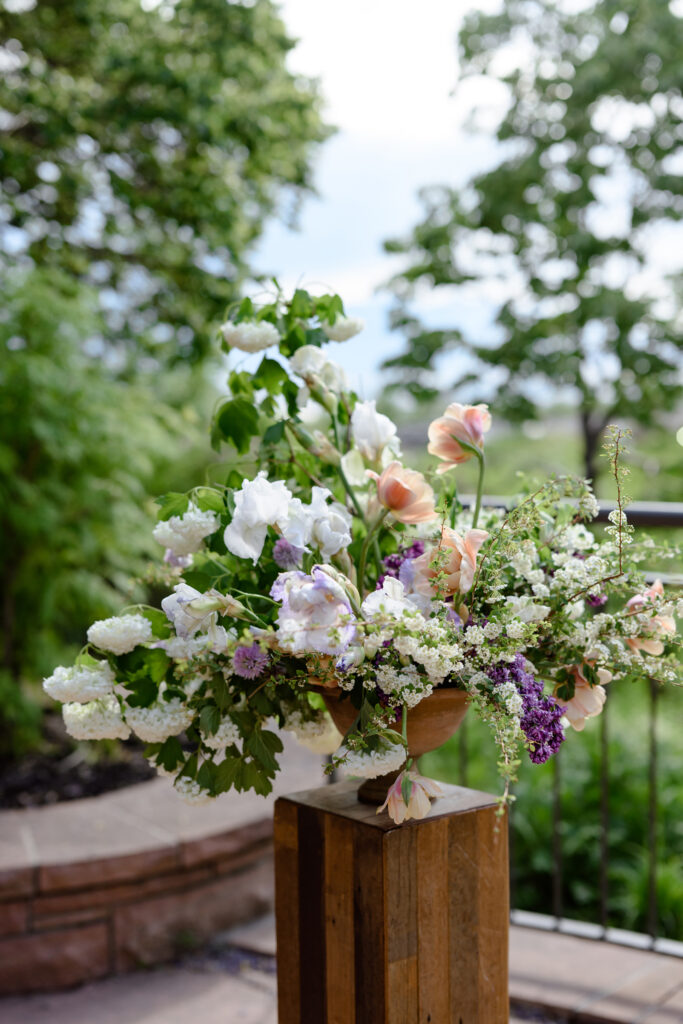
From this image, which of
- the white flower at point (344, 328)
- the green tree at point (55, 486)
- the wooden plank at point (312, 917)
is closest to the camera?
the wooden plank at point (312, 917)

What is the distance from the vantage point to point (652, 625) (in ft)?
3.94

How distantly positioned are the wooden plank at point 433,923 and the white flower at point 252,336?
0.70m

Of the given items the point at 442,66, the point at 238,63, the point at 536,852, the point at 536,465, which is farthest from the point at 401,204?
the point at 536,852

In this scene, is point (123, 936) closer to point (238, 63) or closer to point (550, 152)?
point (238, 63)

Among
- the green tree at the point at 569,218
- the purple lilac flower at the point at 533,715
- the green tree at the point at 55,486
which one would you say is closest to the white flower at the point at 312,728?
the purple lilac flower at the point at 533,715

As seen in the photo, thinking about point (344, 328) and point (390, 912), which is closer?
point (390, 912)

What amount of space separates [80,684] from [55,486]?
1.98 m

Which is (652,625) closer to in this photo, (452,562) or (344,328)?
(452,562)

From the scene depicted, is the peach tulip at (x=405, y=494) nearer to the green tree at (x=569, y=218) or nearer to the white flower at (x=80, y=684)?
the white flower at (x=80, y=684)

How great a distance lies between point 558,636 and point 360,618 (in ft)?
1.01

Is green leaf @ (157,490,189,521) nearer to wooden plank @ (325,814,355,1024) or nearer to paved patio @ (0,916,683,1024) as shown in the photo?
wooden plank @ (325,814,355,1024)

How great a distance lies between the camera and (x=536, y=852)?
323 cm

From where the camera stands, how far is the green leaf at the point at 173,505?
1186 millimetres

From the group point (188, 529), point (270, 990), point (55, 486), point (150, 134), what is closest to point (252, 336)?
point (188, 529)
